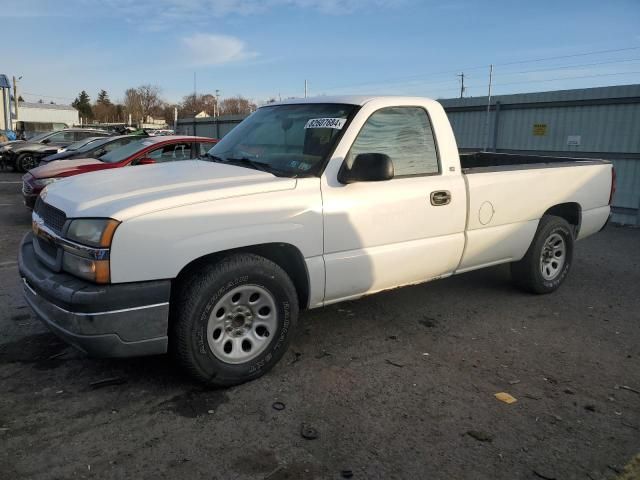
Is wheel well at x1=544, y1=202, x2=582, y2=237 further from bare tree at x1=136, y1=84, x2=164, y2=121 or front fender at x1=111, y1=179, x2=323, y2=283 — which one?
bare tree at x1=136, y1=84, x2=164, y2=121

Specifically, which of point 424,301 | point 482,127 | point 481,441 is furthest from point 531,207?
point 482,127

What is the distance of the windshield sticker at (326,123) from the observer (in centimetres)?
390

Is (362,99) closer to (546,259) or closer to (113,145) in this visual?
(546,259)

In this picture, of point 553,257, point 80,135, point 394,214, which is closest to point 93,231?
point 394,214

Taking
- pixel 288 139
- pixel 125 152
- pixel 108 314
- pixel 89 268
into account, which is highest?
pixel 288 139

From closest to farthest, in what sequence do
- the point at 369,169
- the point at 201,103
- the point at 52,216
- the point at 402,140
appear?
the point at 52,216 < the point at 369,169 < the point at 402,140 < the point at 201,103

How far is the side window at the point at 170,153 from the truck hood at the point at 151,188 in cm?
492

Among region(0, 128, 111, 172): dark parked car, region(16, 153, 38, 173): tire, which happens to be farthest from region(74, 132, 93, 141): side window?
region(16, 153, 38, 173): tire

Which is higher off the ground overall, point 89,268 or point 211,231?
point 211,231

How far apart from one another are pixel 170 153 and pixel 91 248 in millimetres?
6239

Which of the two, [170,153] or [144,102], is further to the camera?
[144,102]

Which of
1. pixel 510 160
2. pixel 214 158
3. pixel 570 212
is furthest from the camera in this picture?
pixel 510 160

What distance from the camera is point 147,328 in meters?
3.03

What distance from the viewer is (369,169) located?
11.8 feet
